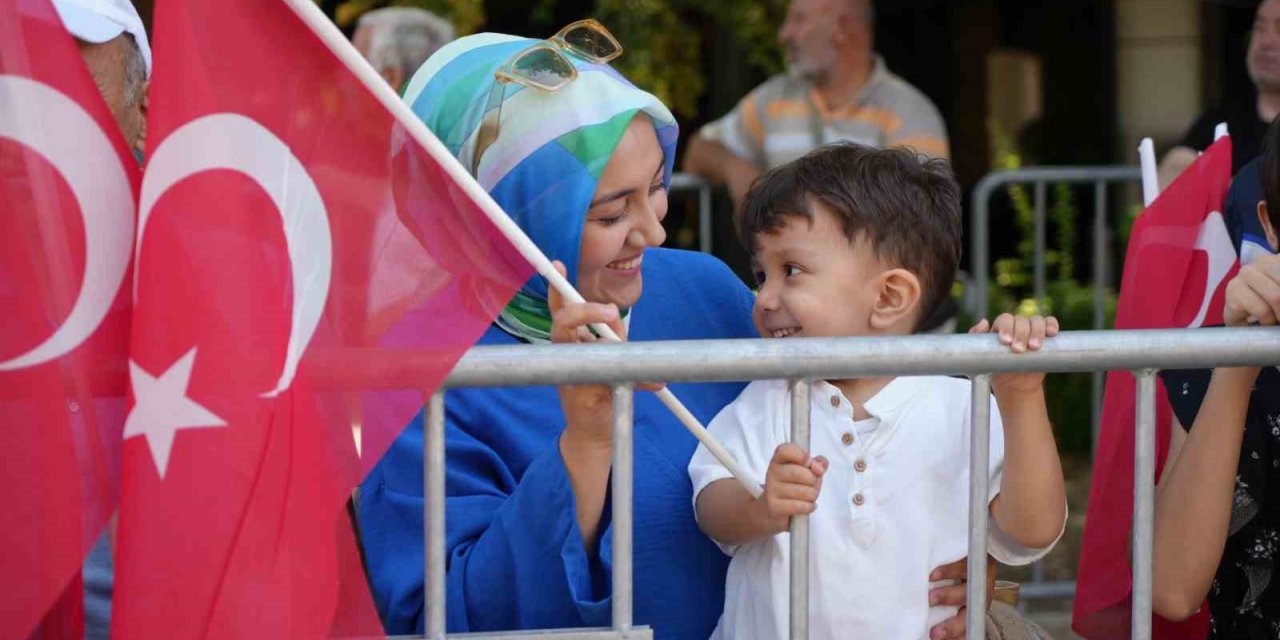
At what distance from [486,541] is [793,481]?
43 cm

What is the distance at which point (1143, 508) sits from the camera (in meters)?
2.32

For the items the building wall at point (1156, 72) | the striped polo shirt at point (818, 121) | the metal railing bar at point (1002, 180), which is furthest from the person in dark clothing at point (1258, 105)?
the building wall at point (1156, 72)

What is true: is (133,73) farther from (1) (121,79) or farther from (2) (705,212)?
(2) (705,212)

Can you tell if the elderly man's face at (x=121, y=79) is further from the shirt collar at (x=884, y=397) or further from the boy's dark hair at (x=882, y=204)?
the shirt collar at (x=884, y=397)

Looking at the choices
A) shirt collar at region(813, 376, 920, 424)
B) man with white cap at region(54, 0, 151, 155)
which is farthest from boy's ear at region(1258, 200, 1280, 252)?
man with white cap at region(54, 0, 151, 155)

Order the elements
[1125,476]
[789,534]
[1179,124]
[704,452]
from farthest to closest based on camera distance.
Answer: [1179,124]
[1125,476]
[704,452]
[789,534]

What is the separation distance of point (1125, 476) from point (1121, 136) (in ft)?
26.3

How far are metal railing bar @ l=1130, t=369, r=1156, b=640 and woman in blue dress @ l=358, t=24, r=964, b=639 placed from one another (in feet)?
0.79

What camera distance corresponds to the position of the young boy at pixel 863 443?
7.73 ft

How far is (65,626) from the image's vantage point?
2.18 metres

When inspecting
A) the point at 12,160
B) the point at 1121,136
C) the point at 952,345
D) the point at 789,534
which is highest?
the point at 12,160

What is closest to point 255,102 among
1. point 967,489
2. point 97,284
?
point 97,284

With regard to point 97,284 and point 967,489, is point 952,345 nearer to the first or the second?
point 967,489

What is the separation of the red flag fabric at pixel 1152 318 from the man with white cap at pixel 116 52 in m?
1.53
